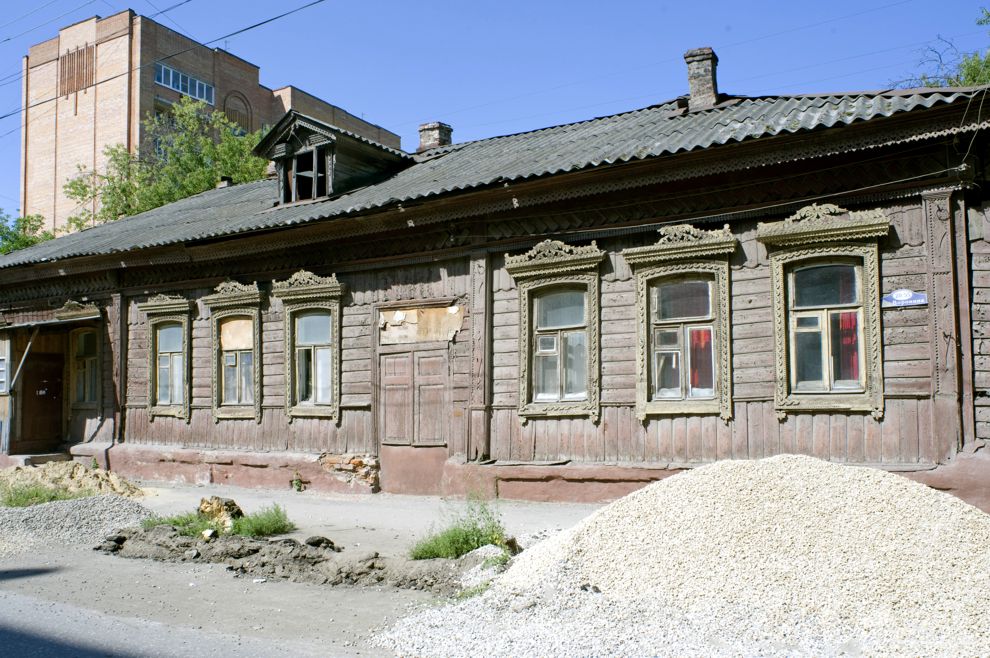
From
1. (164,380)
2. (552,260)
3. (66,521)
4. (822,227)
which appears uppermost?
(822,227)

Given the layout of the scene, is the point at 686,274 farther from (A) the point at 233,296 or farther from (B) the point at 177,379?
(B) the point at 177,379

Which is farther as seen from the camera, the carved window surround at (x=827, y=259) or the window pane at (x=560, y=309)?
the window pane at (x=560, y=309)

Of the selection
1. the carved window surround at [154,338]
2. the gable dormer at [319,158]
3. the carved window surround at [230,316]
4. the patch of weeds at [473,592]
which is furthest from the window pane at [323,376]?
the patch of weeds at [473,592]

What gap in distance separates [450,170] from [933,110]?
8080 mm

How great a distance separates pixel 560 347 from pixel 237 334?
6.97 m

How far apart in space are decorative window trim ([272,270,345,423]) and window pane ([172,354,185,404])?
3120 millimetres

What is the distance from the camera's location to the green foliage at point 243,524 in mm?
9508

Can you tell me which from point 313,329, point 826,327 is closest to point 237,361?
point 313,329

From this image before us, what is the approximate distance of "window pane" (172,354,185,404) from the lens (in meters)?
16.7

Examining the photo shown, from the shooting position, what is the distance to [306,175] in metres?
16.1

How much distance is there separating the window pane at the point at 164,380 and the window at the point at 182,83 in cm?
3194

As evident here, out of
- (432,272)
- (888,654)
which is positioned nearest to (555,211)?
(432,272)

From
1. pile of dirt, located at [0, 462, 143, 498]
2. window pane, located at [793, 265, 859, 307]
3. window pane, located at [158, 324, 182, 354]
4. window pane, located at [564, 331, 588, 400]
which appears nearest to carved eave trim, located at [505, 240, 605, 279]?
window pane, located at [564, 331, 588, 400]

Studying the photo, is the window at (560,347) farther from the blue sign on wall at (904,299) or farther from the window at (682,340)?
the blue sign on wall at (904,299)
